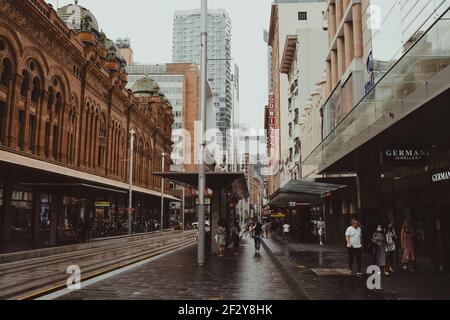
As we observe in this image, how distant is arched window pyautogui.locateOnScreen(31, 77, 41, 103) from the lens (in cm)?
3356

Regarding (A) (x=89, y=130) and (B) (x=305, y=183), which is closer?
(B) (x=305, y=183)

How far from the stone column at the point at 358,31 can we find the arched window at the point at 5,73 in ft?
68.8

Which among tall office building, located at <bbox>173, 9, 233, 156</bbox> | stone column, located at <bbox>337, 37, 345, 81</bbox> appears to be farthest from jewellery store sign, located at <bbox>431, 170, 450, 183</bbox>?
tall office building, located at <bbox>173, 9, 233, 156</bbox>

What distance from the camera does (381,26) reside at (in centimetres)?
2034

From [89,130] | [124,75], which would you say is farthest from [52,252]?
[124,75]

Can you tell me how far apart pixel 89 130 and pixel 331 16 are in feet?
80.7

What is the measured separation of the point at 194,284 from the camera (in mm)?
12578

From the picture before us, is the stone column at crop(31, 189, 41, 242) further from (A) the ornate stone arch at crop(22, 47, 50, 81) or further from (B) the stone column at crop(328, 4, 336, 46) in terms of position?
(B) the stone column at crop(328, 4, 336, 46)

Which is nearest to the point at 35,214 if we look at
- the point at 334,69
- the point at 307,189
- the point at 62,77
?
the point at 62,77

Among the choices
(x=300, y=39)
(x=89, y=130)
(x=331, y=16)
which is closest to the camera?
(x=331, y=16)

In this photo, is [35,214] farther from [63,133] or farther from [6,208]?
[63,133]

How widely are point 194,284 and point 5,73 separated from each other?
23215mm

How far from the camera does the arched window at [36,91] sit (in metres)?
33.6
